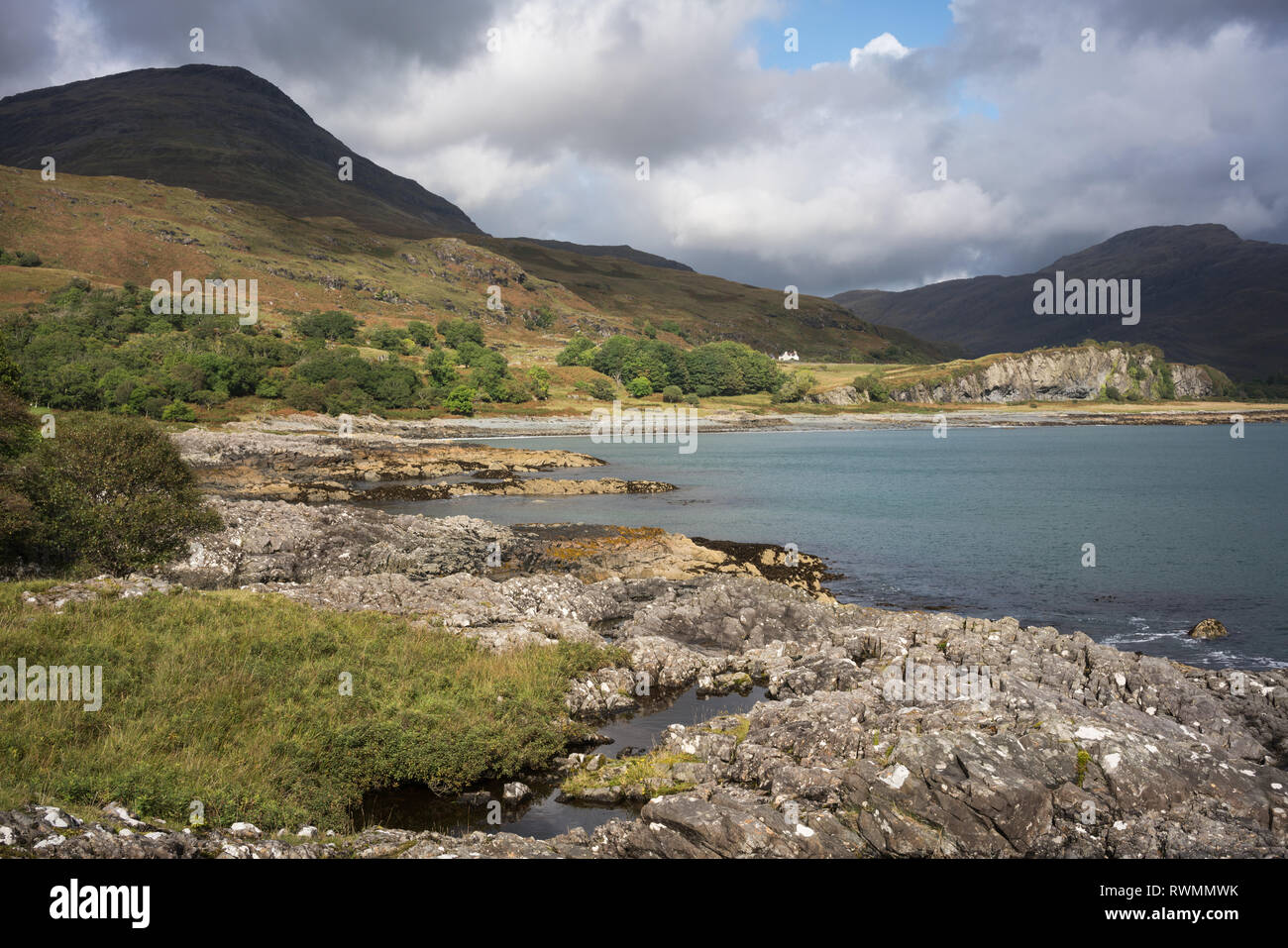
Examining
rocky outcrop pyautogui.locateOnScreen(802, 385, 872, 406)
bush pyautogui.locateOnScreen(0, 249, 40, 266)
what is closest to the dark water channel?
rocky outcrop pyautogui.locateOnScreen(802, 385, 872, 406)

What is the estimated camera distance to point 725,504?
5862 centimetres

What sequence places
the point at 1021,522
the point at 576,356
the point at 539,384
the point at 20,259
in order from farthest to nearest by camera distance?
1. the point at 576,356
2. the point at 20,259
3. the point at 539,384
4. the point at 1021,522

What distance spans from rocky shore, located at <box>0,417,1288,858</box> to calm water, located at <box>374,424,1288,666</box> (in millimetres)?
8263

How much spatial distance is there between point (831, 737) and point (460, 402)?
119 m

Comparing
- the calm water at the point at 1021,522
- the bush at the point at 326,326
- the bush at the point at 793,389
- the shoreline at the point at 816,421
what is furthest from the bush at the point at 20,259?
the bush at the point at 793,389

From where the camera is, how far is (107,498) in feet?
87.3

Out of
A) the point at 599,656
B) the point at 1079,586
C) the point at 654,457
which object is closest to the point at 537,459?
the point at 654,457

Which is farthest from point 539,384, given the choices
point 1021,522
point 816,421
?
point 1021,522

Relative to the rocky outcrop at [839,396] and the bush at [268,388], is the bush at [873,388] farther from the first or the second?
the bush at [268,388]

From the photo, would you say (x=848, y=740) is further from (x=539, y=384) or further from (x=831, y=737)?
(x=539, y=384)

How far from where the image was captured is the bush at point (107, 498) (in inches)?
990

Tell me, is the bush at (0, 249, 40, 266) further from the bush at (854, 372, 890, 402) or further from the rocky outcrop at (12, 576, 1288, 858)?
the rocky outcrop at (12, 576, 1288, 858)
